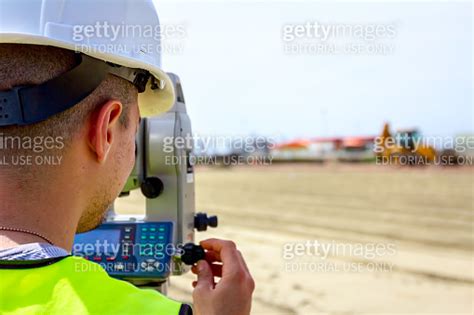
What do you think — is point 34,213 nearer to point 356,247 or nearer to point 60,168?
point 60,168

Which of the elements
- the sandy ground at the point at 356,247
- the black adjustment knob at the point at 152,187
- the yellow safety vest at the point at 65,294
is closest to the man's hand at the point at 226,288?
the yellow safety vest at the point at 65,294

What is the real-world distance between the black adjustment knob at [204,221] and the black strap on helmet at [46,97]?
1116 mm

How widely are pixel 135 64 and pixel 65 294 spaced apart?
0.49m

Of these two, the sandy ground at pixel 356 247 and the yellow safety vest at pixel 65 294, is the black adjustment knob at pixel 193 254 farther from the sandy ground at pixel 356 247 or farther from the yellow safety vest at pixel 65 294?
the sandy ground at pixel 356 247

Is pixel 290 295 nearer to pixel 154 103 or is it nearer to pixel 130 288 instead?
pixel 154 103

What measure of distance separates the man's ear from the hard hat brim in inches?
4.2

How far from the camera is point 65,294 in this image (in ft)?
2.60

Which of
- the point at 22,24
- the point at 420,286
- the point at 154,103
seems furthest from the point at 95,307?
the point at 420,286

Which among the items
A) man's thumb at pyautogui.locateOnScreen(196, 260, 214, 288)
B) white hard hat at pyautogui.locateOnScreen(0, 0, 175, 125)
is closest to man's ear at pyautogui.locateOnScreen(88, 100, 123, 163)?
white hard hat at pyautogui.locateOnScreen(0, 0, 175, 125)

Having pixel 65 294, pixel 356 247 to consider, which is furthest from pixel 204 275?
pixel 356 247

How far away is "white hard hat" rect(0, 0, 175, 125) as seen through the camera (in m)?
0.97

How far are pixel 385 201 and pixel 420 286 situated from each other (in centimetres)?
600

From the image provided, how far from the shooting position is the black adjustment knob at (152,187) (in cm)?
194

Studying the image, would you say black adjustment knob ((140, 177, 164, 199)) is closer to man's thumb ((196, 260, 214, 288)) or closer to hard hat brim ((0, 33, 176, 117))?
hard hat brim ((0, 33, 176, 117))
